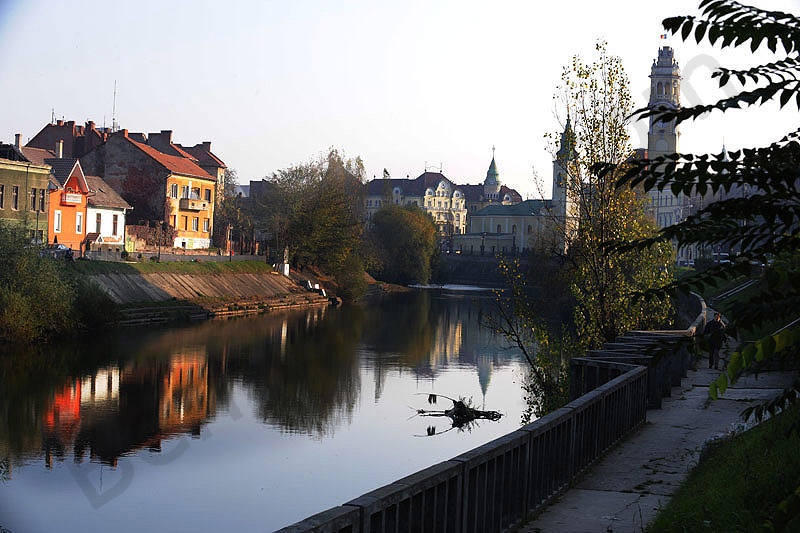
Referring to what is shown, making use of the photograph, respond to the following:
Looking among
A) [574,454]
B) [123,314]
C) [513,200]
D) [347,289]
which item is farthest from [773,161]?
[513,200]

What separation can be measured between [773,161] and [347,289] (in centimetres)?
6450

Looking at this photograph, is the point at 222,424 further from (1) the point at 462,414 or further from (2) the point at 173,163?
(2) the point at 173,163

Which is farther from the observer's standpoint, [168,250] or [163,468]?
[168,250]

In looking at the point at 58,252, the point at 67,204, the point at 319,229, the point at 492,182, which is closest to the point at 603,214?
the point at 58,252

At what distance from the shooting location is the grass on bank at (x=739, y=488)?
755cm

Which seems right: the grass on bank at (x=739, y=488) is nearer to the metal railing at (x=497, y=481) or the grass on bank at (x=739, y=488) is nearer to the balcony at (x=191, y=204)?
the metal railing at (x=497, y=481)

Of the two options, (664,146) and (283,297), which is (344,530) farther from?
(664,146)

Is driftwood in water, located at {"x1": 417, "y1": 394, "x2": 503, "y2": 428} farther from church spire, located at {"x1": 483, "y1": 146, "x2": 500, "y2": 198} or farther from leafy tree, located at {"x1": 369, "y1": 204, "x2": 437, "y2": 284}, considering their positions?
church spire, located at {"x1": 483, "y1": 146, "x2": 500, "y2": 198}

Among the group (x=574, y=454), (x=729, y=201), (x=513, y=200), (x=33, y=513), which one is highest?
(x=513, y=200)

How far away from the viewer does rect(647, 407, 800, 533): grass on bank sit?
7551mm

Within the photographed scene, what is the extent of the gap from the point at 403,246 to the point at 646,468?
74.6m

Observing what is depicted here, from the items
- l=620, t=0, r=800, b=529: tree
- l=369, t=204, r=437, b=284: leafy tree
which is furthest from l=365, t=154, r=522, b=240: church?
l=620, t=0, r=800, b=529: tree

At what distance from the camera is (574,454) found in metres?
10.6

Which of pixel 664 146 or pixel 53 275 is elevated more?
pixel 664 146
